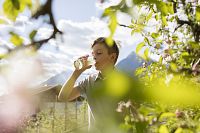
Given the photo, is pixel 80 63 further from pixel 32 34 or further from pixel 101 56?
pixel 32 34

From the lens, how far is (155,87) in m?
0.74

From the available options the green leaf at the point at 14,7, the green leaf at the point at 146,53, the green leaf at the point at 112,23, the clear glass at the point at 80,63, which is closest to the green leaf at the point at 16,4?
the green leaf at the point at 14,7

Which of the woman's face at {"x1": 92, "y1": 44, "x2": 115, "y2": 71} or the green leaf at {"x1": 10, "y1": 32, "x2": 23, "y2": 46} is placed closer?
the green leaf at {"x1": 10, "y1": 32, "x2": 23, "y2": 46}

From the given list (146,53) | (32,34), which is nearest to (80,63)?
(146,53)

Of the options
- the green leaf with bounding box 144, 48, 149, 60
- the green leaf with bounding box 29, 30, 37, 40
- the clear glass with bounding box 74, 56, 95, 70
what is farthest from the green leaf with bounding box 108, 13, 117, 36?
the clear glass with bounding box 74, 56, 95, 70

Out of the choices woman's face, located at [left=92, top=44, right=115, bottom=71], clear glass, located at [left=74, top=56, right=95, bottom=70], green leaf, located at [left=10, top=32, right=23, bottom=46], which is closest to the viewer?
green leaf, located at [left=10, top=32, right=23, bottom=46]

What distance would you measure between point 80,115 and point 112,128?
60.7 feet

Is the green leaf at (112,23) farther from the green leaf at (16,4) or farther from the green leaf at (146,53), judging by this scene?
the green leaf at (146,53)

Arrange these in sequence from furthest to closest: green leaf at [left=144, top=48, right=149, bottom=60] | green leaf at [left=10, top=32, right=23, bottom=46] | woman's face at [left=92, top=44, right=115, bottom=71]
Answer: woman's face at [left=92, top=44, right=115, bottom=71] < green leaf at [left=144, top=48, right=149, bottom=60] < green leaf at [left=10, top=32, right=23, bottom=46]

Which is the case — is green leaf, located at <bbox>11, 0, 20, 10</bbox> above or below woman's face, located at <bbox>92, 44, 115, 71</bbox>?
below

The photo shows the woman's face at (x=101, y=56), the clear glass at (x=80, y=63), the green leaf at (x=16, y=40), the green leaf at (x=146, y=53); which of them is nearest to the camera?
the green leaf at (x=16, y=40)

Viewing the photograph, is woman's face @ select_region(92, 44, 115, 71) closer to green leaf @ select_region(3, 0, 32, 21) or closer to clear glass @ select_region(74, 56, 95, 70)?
clear glass @ select_region(74, 56, 95, 70)

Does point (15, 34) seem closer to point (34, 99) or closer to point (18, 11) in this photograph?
point (18, 11)

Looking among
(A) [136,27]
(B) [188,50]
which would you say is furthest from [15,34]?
(A) [136,27]
